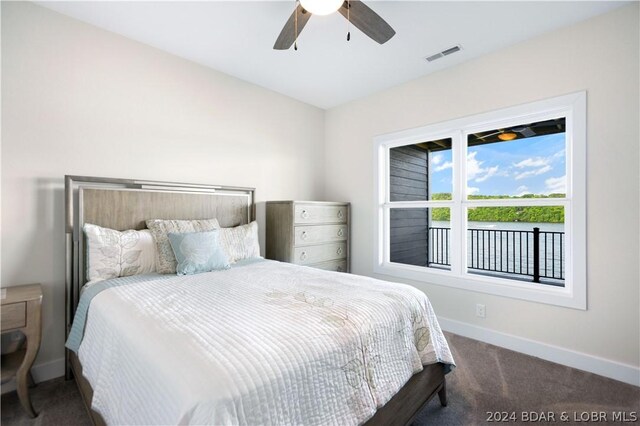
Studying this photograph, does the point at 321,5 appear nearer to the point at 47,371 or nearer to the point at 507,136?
the point at 507,136

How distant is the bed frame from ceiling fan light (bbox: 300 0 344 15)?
1.84 meters

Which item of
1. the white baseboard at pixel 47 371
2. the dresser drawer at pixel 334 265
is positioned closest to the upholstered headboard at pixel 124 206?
the white baseboard at pixel 47 371

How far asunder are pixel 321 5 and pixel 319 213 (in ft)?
7.29

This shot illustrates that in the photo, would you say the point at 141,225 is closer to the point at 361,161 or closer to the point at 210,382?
the point at 210,382

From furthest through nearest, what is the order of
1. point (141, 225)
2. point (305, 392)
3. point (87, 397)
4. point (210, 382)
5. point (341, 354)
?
1. point (141, 225)
2. point (87, 397)
3. point (341, 354)
4. point (305, 392)
5. point (210, 382)

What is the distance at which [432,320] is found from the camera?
69.1 inches

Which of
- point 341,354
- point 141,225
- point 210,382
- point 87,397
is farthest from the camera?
point 141,225

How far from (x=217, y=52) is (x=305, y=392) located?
2.88 meters

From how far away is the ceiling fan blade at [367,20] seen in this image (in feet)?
5.71

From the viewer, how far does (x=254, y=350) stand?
3.32 ft

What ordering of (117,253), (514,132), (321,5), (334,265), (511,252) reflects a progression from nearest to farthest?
1. (321,5)
2. (117,253)
3. (514,132)
4. (334,265)
5. (511,252)

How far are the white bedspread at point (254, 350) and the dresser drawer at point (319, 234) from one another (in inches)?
55.5

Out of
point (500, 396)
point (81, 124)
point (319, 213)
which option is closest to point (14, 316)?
point (81, 124)

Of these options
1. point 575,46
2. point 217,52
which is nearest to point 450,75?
point 575,46
